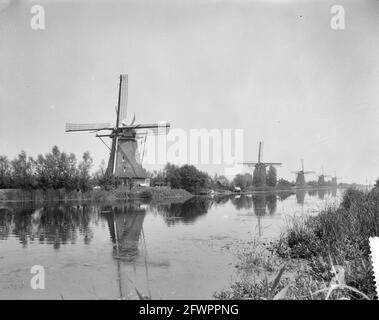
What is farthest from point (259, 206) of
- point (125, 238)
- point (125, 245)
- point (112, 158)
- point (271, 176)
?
point (271, 176)

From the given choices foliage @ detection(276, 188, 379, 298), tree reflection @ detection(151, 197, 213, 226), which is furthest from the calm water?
tree reflection @ detection(151, 197, 213, 226)

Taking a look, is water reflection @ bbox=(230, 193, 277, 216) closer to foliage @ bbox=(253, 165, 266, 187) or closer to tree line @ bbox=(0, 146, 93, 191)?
tree line @ bbox=(0, 146, 93, 191)

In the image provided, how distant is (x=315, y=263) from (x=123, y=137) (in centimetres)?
2195

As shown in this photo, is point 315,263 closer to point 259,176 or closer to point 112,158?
point 112,158

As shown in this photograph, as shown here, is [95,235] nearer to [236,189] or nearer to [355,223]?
[355,223]

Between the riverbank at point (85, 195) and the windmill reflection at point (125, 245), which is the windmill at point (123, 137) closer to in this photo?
the riverbank at point (85, 195)

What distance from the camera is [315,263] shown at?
457 cm

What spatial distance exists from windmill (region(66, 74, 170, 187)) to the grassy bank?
17.2 metres

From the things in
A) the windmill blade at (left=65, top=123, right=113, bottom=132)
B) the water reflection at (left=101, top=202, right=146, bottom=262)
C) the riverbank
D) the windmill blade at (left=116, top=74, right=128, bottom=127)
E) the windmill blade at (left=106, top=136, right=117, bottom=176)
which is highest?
the windmill blade at (left=116, top=74, right=128, bottom=127)

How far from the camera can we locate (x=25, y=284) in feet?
14.8

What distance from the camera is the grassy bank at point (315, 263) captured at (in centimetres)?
317

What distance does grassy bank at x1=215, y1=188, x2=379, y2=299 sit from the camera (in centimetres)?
317
